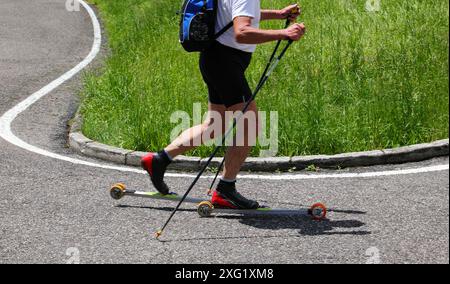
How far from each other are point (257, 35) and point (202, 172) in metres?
1.28

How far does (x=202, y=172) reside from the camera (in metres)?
6.34

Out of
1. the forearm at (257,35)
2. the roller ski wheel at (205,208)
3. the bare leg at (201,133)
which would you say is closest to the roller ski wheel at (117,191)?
the bare leg at (201,133)

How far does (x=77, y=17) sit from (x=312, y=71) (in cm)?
1178

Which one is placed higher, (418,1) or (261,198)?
(418,1)

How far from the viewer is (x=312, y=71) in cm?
964

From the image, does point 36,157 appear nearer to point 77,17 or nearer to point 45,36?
point 45,36

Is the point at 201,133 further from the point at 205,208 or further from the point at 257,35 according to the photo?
the point at 257,35

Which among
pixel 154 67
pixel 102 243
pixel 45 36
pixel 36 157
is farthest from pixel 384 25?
pixel 45 36

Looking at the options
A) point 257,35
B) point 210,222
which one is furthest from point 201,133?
point 257,35

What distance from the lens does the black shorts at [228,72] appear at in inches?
234

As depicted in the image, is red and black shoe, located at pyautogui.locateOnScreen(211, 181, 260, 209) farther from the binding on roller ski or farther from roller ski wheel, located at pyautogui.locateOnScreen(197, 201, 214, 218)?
roller ski wheel, located at pyautogui.locateOnScreen(197, 201, 214, 218)

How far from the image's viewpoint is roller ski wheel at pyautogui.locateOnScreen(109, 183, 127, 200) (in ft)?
21.6

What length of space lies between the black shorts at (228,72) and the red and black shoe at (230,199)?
0.66 meters

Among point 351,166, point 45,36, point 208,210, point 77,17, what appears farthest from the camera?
point 77,17
